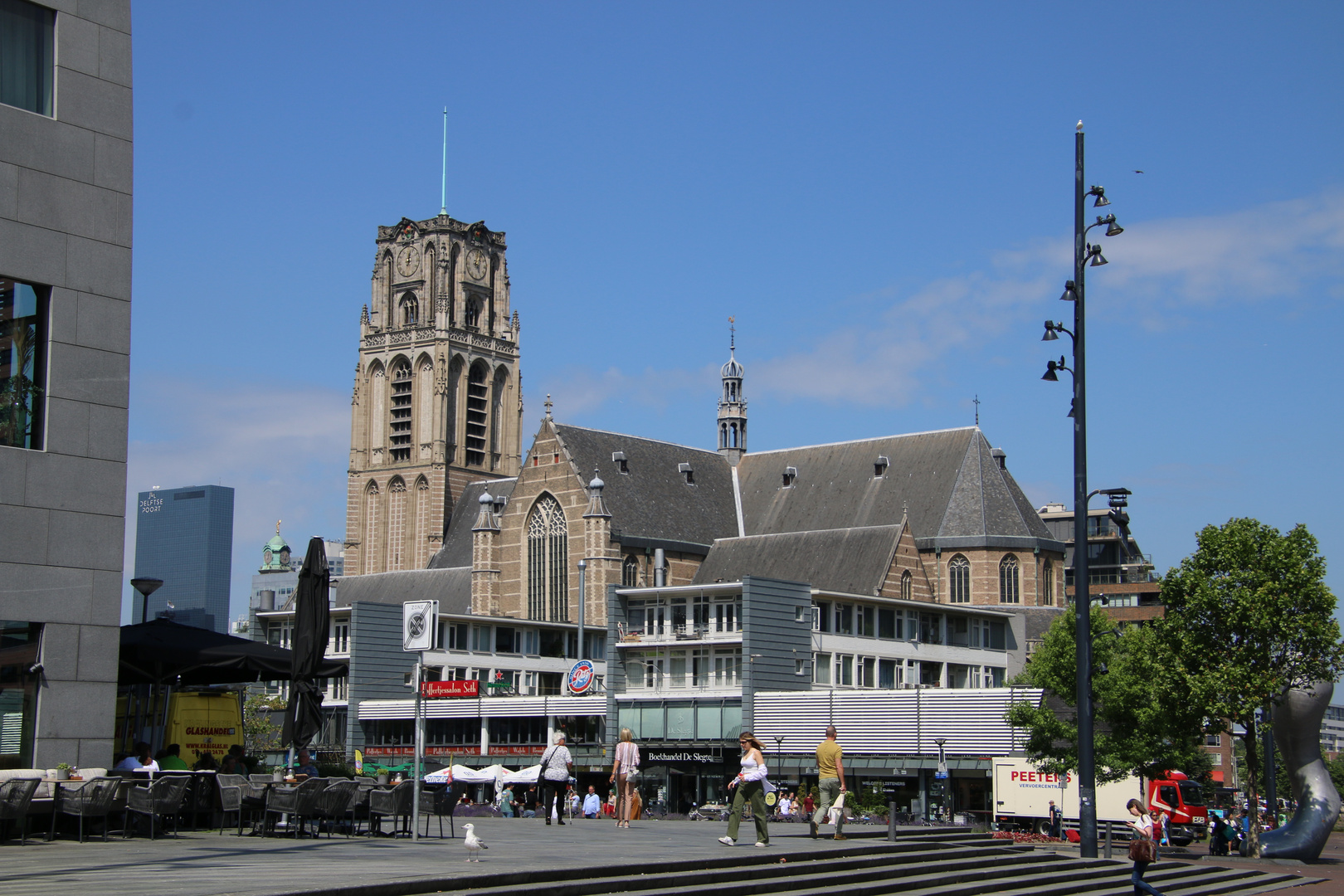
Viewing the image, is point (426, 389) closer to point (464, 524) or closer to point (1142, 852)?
point (464, 524)

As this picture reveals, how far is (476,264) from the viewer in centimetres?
10631

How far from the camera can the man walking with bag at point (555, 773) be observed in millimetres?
23031

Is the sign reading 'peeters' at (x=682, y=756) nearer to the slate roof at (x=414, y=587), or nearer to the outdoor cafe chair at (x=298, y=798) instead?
the slate roof at (x=414, y=587)

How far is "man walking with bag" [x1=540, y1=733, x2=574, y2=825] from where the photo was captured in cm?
2303

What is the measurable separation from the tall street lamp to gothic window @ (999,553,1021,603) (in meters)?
54.5

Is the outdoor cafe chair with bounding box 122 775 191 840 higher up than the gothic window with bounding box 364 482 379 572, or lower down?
lower down

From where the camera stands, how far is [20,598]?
59.2 ft

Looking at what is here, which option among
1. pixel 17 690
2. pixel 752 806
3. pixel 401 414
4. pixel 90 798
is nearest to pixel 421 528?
pixel 401 414

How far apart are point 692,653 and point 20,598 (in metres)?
47.7

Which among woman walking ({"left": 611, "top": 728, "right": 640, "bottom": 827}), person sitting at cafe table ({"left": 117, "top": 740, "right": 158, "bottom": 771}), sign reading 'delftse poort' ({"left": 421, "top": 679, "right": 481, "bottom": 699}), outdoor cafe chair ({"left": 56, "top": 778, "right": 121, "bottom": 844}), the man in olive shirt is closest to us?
outdoor cafe chair ({"left": 56, "top": 778, "right": 121, "bottom": 844})

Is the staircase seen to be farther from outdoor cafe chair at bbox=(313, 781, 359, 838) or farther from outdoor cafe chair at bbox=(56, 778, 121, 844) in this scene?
outdoor cafe chair at bbox=(56, 778, 121, 844)

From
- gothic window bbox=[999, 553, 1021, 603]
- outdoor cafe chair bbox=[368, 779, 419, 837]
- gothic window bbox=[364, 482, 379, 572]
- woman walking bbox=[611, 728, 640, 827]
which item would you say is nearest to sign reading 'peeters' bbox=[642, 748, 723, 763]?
gothic window bbox=[999, 553, 1021, 603]

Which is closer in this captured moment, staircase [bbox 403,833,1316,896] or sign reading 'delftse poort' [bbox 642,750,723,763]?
staircase [bbox 403,833,1316,896]

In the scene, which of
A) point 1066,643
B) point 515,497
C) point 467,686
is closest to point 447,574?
point 515,497
